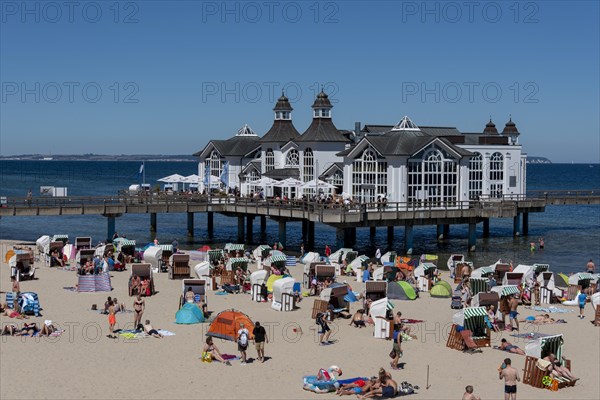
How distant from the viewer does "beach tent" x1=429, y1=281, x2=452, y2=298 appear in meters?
29.4

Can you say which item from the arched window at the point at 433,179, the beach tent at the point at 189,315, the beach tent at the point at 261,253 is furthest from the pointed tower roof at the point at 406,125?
the beach tent at the point at 189,315

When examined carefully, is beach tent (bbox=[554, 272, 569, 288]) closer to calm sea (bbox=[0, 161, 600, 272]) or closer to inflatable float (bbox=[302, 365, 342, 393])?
calm sea (bbox=[0, 161, 600, 272])

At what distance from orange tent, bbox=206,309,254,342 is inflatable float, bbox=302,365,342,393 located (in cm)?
362

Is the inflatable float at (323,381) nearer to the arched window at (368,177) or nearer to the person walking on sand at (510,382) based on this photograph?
the person walking on sand at (510,382)

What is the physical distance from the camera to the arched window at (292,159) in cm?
5278

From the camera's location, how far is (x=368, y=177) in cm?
4747

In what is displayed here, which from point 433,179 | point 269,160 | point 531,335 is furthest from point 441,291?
point 269,160

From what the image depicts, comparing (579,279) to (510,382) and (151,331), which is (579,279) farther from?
(151,331)

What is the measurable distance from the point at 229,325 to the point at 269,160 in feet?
111

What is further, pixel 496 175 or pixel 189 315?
pixel 496 175

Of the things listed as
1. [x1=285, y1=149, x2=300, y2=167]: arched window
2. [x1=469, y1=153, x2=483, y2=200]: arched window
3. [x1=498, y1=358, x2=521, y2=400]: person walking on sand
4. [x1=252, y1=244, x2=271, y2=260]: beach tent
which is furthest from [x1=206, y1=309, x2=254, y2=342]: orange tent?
[x1=285, y1=149, x2=300, y2=167]: arched window

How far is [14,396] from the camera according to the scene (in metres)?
16.8

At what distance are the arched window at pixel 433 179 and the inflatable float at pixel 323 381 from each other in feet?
92.0

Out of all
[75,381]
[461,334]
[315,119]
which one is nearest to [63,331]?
[75,381]
